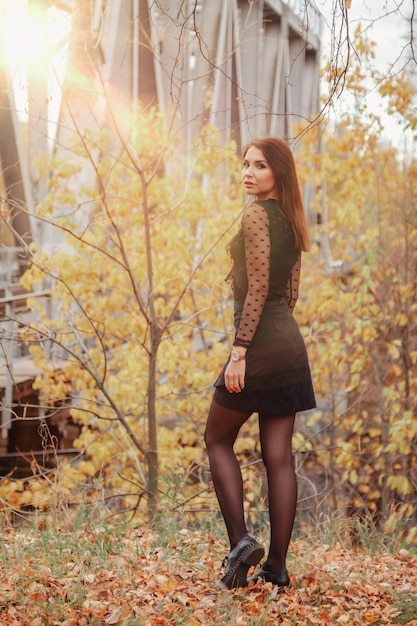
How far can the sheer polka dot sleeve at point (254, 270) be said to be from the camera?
11.1 ft

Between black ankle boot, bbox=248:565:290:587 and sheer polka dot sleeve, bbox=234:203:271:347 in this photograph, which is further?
black ankle boot, bbox=248:565:290:587

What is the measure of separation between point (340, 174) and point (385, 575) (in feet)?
37.0

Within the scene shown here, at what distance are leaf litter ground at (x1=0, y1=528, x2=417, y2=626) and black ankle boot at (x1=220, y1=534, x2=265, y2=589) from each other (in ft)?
0.15

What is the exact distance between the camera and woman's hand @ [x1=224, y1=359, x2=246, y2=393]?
3.38 metres

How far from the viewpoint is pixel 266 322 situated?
11.3ft

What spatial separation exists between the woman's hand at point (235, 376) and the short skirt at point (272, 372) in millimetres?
40

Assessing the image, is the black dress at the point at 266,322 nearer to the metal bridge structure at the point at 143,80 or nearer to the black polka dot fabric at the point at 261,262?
the black polka dot fabric at the point at 261,262

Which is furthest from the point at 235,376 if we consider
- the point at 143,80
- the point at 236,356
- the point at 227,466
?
the point at 143,80

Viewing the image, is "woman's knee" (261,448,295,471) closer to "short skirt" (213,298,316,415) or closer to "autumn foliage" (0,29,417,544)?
"short skirt" (213,298,316,415)

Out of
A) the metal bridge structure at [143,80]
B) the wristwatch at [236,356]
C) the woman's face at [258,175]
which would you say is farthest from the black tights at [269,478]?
the metal bridge structure at [143,80]

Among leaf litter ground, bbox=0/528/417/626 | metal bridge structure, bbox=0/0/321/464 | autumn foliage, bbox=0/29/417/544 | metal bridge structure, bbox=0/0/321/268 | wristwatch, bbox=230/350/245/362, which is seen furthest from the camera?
autumn foliage, bbox=0/29/417/544

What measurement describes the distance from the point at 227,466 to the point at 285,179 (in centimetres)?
132

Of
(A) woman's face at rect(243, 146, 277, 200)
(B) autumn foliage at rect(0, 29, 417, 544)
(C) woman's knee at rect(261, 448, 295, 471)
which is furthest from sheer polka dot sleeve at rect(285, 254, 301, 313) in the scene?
(B) autumn foliage at rect(0, 29, 417, 544)

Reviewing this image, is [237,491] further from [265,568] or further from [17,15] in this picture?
[17,15]
